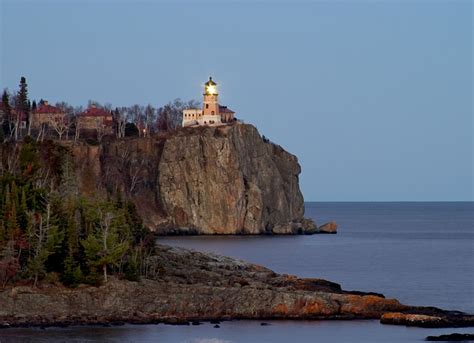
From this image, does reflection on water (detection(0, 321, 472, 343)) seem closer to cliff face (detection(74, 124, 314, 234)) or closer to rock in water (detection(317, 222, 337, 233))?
cliff face (detection(74, 124, 314, 234))

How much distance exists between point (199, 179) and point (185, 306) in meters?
82.7

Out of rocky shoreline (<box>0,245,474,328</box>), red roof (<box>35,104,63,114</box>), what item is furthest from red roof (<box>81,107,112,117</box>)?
rocky shoreline (<box>0,245,474,328</box>)

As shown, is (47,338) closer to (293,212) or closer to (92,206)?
(92,206)

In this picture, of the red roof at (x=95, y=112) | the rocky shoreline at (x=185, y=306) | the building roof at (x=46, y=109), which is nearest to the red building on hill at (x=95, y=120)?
the red roof at (x=95, y=112)

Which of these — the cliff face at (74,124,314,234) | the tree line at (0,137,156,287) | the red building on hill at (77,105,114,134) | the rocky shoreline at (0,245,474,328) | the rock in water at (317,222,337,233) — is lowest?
the rocky shoreline at (0,245,474,328)

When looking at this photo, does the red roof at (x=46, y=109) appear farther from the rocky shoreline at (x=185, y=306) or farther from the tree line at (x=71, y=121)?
the rocky shoreline at (x=185, y=306)

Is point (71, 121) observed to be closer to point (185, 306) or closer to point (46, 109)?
point (46, 109)

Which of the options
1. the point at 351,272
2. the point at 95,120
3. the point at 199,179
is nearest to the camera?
the point at 351,272

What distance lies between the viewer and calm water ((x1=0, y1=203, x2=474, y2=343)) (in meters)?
62.9

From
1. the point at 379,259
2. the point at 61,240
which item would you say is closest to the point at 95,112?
the point at 379,259

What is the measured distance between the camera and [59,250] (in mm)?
72125

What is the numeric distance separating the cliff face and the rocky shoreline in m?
75.4

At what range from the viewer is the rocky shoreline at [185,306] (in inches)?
2618

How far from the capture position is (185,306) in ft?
224
